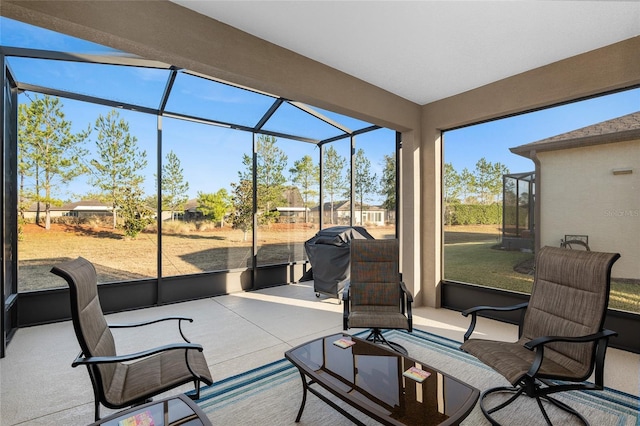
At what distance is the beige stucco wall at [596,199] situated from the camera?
3205 mm

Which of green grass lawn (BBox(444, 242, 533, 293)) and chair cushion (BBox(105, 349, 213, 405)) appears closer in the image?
chair cushion (BBox(105, 349, 213, 405))

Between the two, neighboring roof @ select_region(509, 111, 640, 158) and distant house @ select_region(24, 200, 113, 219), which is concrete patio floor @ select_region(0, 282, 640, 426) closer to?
distant house @ select_region(24, 200, 113, 219)

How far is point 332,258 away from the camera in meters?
5.07

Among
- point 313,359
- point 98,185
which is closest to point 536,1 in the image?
point 313,359

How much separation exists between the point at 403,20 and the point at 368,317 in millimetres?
2832

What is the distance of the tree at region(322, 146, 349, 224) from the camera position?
20.9 ft

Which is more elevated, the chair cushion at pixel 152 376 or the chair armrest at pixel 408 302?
the chair armrest at pixel 408 302

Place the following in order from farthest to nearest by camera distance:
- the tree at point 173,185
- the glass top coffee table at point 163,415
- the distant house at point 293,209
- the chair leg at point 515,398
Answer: the distant house at point 293,209 < the tree at point 173,185 < the chair leg at point 515,398 < the glass top coffee table at point 163,415

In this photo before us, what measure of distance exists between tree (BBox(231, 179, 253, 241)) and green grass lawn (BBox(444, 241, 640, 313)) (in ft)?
11.9

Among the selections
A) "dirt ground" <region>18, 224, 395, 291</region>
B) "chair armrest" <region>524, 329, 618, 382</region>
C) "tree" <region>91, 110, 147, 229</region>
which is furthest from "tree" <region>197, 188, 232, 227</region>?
"chair armrest" <region>524, 329, 618, 382</region>

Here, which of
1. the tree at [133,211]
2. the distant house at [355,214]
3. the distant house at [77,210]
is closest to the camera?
the distant house at [77,210]

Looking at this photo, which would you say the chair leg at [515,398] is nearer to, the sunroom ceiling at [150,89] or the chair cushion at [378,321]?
the chair cushion at [378,321]

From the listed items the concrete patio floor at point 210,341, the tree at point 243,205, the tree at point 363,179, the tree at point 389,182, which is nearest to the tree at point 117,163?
the tree at point 243,205

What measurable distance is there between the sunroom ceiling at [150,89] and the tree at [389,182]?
81 centimetres
